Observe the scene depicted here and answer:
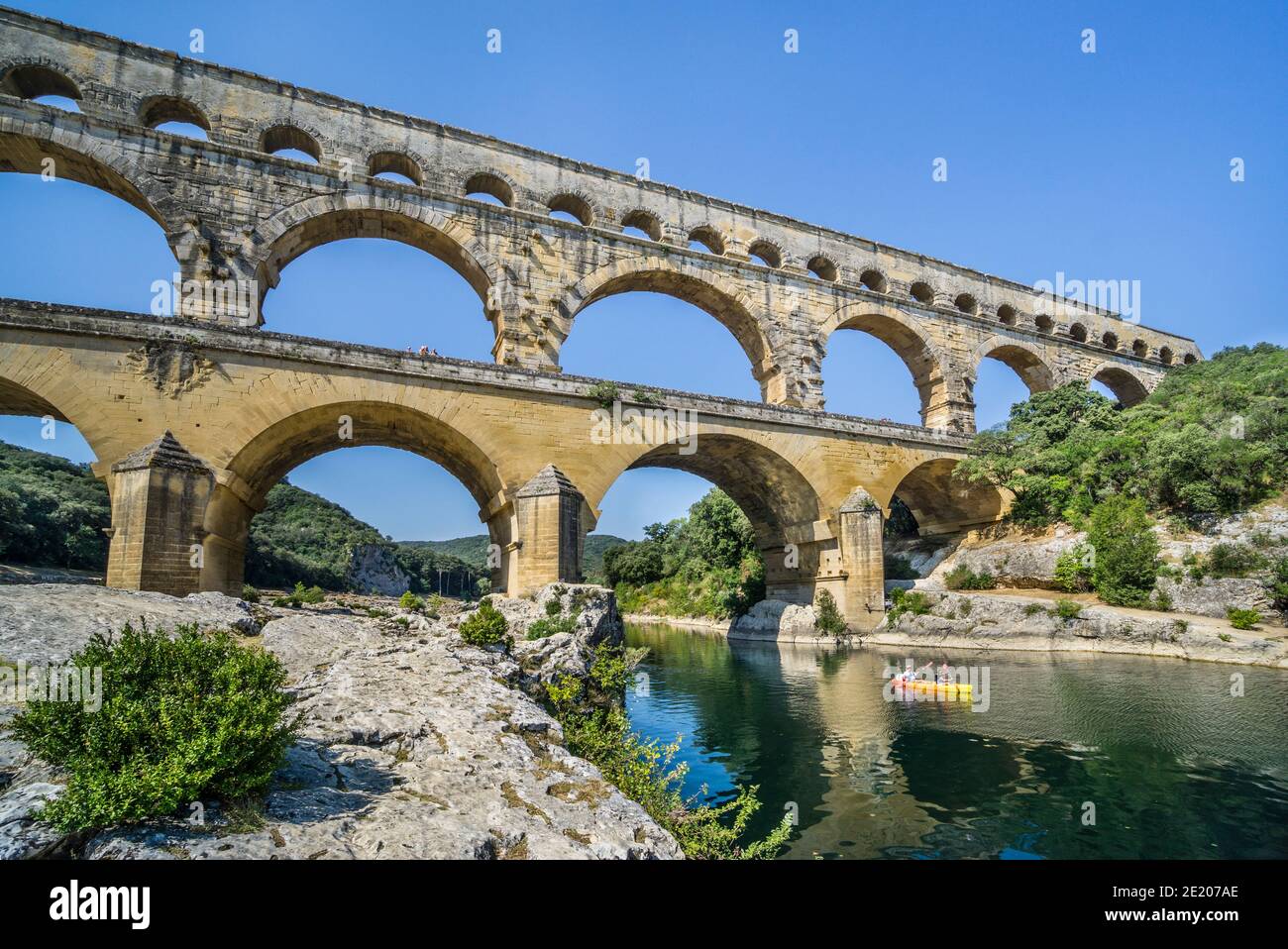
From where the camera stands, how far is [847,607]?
893 inches

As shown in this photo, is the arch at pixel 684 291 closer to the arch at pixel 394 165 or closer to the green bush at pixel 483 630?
the arch at pixel 394 165

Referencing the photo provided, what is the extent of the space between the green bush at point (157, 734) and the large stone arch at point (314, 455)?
11.4 metres

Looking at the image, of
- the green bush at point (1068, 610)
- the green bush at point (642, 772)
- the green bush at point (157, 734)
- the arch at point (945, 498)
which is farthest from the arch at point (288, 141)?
the green bush at point (1068, 610)

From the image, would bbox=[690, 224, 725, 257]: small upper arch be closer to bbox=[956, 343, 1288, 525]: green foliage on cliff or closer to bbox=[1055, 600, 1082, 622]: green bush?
bbox=[956, 343, 1288, 525]: green foliage on cliff

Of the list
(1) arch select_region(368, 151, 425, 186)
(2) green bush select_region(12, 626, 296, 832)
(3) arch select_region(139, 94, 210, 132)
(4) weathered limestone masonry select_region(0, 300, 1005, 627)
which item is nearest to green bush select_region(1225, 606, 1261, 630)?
(4) weathered limestone masonry select_region(0, 300, 1005, 627)

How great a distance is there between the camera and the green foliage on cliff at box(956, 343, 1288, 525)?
20.0 meters

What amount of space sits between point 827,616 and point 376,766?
20.6 m

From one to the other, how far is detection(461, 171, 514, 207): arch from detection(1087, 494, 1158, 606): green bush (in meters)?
23.5

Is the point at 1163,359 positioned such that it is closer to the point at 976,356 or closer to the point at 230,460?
the point at 976,356

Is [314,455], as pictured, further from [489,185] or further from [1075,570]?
[1075,570]

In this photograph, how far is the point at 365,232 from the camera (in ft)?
68.1

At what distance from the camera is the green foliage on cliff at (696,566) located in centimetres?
3362

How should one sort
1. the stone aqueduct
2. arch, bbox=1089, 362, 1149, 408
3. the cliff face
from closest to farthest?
the stone aqueduct
arch, bbox=1089, 362, 1149, 408
the cliff face
